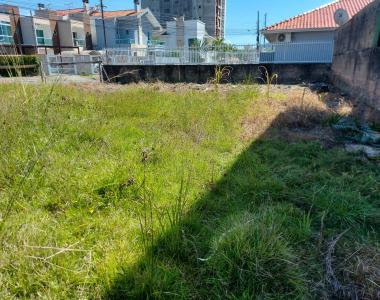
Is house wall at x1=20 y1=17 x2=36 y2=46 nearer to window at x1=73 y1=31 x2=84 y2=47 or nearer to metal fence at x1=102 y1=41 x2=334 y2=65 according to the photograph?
window at x1=73 y1=31 x2=84 y2=47

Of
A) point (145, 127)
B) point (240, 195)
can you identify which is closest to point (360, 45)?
point (145, 127)

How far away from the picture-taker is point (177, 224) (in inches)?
73.6

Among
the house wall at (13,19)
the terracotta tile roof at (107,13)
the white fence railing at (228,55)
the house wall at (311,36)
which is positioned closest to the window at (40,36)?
the house wall at (13,19)

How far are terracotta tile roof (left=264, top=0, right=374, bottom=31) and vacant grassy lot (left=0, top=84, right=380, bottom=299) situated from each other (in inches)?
523

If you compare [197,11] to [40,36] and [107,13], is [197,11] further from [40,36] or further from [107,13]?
[40,36]

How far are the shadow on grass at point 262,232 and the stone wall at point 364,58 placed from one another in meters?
2.62

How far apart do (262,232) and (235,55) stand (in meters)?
13.6

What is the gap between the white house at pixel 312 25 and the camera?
14.7 meters

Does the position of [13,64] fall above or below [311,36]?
below

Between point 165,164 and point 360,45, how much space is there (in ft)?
19.5

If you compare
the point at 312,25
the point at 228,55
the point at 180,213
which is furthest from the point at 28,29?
the point at 180,213

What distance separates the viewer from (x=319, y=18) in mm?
15398

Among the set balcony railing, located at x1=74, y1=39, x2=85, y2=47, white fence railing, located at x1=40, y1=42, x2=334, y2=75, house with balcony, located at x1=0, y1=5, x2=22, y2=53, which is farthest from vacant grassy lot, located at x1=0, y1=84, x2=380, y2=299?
balcony railing, located at x1=74, y1=39, x2=85, y2=47

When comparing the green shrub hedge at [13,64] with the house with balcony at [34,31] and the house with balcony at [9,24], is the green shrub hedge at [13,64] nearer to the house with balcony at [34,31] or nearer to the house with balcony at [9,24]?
the house with balcony at [9,24]
